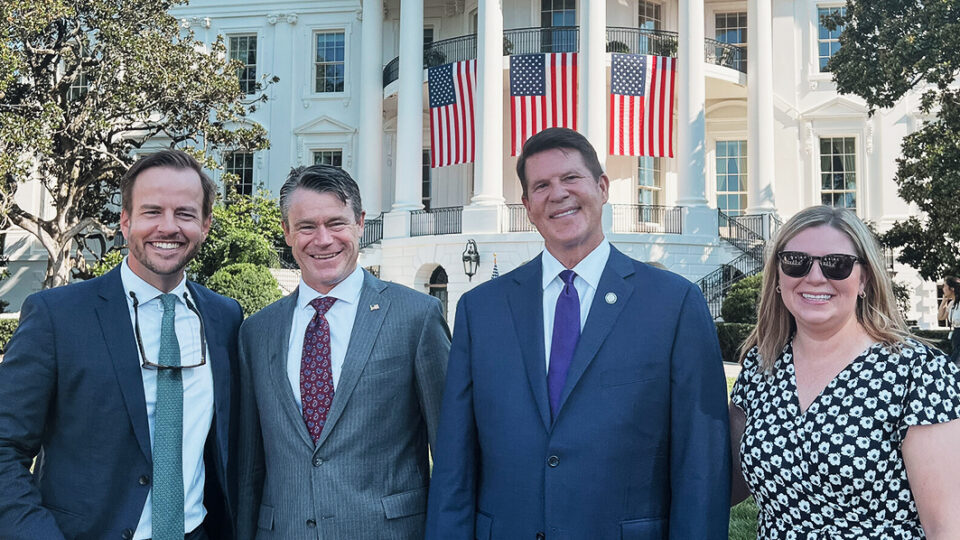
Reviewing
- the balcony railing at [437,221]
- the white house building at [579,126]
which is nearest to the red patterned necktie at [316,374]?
the white house building at [579,126]

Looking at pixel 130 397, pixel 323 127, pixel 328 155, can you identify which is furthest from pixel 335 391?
pixel 328 155

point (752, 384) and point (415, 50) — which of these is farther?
point (415, 50)

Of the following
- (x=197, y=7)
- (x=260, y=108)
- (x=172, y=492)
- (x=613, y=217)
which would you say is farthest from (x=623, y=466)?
(x=197, y=7)

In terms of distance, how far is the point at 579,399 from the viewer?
244cm

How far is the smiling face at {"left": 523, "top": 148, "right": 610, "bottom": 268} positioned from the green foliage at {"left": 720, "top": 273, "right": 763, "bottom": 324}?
13976 mm

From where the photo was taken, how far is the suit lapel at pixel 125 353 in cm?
259

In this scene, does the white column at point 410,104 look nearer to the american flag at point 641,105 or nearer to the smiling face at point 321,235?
the american flag at point 641,105

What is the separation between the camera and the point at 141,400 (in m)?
2.62

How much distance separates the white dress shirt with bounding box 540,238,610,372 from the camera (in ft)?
8.69

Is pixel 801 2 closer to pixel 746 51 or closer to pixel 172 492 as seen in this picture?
pixel 746 51

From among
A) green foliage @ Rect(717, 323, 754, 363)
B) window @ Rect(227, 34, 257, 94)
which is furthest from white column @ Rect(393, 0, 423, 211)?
green foliage @ Rect(717, 323, 754, 363)

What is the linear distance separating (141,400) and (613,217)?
18.1 metres

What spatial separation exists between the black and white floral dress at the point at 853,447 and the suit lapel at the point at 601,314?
62cm

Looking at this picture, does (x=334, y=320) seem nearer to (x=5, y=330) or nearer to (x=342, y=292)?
(x=342, y=292)
